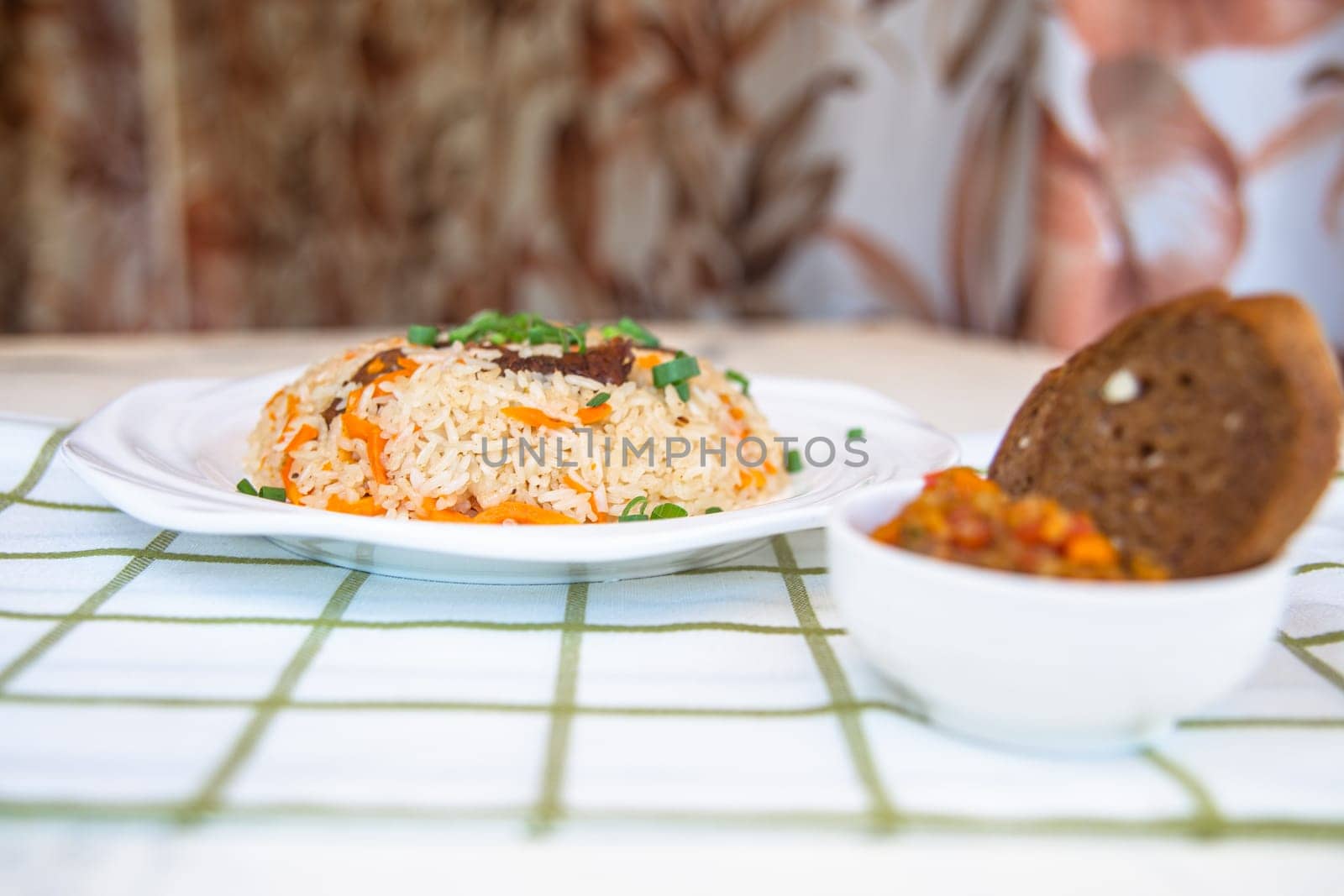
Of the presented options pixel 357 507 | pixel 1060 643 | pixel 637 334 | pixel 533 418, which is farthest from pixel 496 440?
pixel 1060 643

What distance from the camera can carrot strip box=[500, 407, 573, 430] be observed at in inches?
40.1

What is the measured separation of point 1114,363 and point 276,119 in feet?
13.3

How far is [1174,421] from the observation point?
69cm

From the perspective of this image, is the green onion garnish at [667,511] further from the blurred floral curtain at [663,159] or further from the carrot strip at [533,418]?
the blurred floral curtain at [663,159]

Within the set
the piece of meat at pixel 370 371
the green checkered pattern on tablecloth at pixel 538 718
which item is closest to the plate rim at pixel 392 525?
the green checkered pattern on tablecloth at pixel 538 718

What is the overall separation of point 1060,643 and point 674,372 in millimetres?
594

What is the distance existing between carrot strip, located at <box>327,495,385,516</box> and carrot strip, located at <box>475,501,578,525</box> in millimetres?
96

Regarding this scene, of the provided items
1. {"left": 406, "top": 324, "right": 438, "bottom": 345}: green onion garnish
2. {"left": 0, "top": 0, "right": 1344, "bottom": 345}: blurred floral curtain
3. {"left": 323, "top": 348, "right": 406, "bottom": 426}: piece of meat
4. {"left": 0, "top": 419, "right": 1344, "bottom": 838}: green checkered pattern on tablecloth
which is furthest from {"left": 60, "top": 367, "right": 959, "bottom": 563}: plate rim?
{"left": 0, "top": 0, "right": 1344, "bottom": 345}: blurred floral curtain

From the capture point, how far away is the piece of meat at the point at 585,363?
1062mm

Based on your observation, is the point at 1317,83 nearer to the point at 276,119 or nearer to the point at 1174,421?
the point at 1174,421

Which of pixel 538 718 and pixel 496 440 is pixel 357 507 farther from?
pixel 538 718

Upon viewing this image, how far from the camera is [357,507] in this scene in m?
0.99

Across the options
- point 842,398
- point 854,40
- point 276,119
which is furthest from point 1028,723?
point 276,119

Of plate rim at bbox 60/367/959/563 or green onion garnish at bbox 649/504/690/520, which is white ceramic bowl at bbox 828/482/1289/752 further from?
green onion garnish at bbox 649/504/690/520
